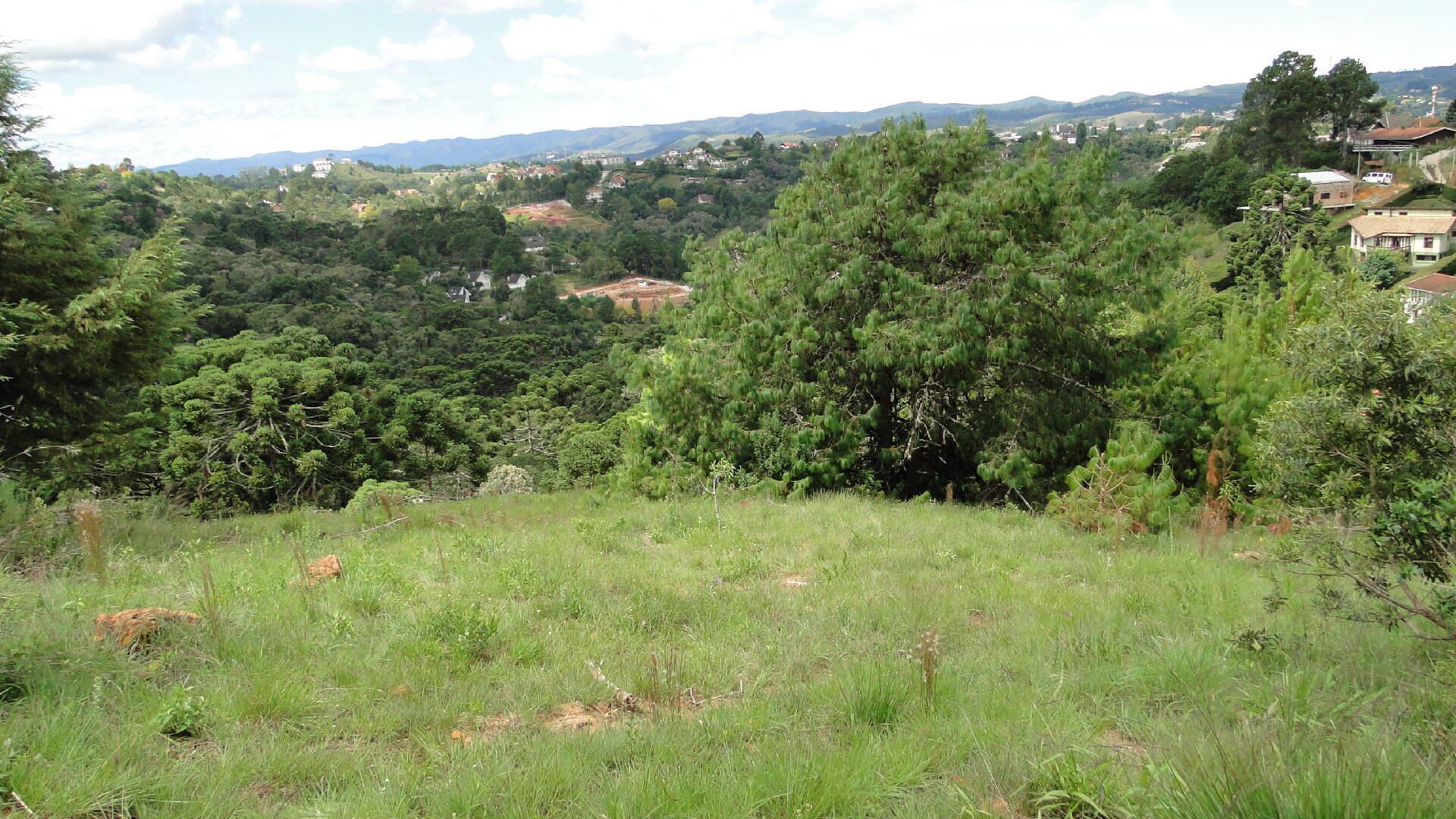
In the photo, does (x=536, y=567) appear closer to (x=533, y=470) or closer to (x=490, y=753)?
(x=490, y=753)

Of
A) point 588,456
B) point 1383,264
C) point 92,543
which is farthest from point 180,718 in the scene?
point 1383,264

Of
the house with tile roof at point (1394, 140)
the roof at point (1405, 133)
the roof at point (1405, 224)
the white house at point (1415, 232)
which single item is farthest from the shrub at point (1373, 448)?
the roof at point (1405, 133)

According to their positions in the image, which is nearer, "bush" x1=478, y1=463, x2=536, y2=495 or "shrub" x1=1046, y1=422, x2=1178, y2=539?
"shrub" x1=1046, y1=422, x2=1178, y2=539

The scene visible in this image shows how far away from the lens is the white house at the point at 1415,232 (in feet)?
147

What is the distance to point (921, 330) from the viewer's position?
963 cm

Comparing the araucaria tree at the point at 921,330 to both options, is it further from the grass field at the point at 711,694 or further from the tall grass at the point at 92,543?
the tall grass at the point at 92,543

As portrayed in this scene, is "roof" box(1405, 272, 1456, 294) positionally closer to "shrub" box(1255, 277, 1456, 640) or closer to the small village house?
the small village house

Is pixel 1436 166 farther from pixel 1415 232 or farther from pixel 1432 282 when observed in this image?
pixel 1432 282

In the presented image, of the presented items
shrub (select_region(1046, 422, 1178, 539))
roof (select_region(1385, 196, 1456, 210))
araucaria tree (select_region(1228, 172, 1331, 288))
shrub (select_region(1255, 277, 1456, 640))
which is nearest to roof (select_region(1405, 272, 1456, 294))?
araucaria tree (select_region(1228, 172, 1331, 288))

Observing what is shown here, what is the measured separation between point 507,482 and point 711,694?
1852 centimetres

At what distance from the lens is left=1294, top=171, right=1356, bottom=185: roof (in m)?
54.7

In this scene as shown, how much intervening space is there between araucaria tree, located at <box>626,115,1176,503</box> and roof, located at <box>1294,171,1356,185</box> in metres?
55.3

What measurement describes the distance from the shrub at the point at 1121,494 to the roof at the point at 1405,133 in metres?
73.3

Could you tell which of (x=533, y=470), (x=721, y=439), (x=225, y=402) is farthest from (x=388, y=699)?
(x=533, y=470)
